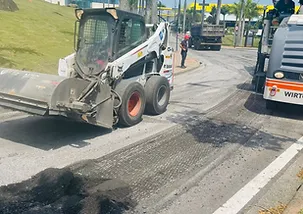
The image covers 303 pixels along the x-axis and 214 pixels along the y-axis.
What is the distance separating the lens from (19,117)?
738 centimetres

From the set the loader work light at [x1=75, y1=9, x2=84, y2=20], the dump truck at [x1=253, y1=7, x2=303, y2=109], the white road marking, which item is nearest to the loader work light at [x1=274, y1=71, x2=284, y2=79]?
the dump truck at [x1=253, y1=7, x2=303, y2=109]

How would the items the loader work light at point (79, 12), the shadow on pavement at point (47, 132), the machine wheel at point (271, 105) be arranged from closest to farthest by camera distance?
the shadow on pavement at point (47, 132) < the loader work light at point (79, 12) < the machine wheel at point (271, 105)

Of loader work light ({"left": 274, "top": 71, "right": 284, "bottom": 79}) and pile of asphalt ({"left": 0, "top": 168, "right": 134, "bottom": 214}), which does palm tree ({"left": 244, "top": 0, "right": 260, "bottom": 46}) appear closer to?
loader work light ({"left": 274, "top": 71, "right": 284, "bottom": 79})

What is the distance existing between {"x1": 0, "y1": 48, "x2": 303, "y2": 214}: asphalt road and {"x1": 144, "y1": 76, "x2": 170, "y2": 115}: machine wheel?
0.23m

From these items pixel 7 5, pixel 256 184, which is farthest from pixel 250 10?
pixel 256 184

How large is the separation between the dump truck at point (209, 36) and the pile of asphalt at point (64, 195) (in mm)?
28122

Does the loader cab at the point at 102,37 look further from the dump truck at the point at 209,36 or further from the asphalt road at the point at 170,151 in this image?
the dump truck at the point at 209,36

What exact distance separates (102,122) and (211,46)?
2790 cm

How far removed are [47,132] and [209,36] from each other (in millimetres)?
27097

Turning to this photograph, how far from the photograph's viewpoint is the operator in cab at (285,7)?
11062 millimetres

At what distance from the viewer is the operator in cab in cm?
1106

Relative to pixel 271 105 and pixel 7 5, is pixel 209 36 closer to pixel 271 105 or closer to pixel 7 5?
pixel 7 5

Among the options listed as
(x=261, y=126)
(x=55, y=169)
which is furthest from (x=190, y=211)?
(x=261, y=126)

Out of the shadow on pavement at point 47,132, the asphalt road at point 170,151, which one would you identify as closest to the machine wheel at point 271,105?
the asphalt road at point 170,151
